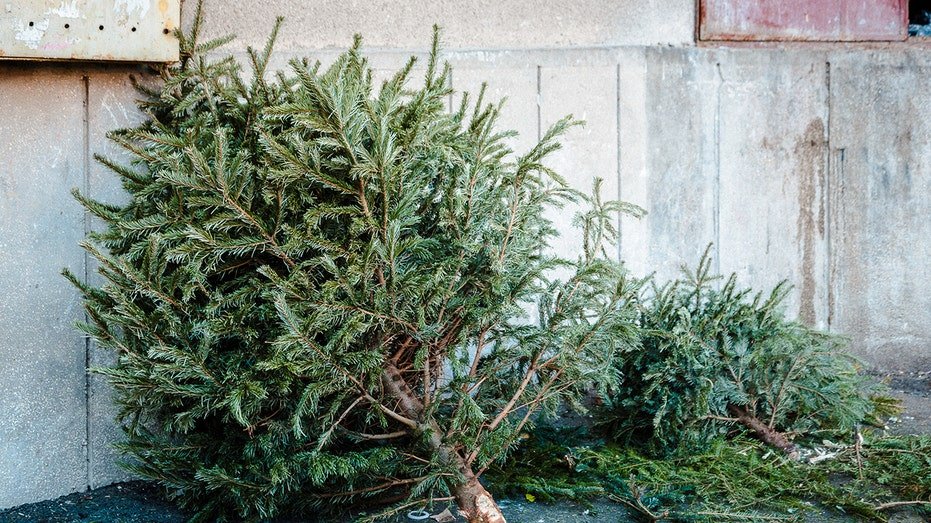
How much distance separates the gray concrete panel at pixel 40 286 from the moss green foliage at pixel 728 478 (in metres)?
1.87

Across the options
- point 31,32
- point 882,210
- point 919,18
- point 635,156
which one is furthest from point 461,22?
point 919,18

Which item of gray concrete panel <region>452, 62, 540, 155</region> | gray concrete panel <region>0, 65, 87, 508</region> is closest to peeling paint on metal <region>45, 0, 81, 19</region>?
gray concrete panel <region>0, 65, 87, 508</region>

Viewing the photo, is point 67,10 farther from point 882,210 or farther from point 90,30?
point 882,210

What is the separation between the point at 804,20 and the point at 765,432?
8.79ft

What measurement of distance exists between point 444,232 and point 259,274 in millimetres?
703

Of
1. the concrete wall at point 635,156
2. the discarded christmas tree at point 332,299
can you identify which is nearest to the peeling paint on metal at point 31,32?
the concrete wall at point 635,156

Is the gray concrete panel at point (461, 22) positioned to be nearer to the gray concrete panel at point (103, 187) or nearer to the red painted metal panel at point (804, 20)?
the red painted metal panel at point (804, 20)

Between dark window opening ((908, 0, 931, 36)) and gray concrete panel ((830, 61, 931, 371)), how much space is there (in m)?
0.23

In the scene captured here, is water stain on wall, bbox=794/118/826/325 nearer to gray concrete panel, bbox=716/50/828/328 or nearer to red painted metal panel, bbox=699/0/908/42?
gray concrete panel, bbox=716/50/828/328

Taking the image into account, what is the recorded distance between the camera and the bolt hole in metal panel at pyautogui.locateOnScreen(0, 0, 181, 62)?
150 inches

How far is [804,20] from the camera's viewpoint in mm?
5922

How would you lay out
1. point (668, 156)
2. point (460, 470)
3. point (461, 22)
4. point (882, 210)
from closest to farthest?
point (460, 470) < point (461, 22) < point (668, 156) < point (882, 210)

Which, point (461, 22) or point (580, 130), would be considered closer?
point (461, 22)

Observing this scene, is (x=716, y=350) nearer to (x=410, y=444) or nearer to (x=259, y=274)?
(x=410, y=444)
